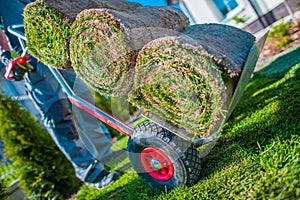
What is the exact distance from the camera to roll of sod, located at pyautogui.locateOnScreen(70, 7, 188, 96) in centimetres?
215

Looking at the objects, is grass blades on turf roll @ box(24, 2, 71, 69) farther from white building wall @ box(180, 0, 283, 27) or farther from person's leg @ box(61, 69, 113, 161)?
white building wall @ box(180, 0, 283, 27)

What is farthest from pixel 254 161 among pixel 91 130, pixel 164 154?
pixel 91 130

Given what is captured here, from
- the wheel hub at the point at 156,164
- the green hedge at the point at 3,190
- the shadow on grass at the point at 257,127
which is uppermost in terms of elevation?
the green hedge at the point at 3,190

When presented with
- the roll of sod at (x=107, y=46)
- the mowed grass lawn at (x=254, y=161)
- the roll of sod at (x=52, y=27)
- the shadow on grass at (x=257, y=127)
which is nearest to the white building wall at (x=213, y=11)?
the shadow on grass at (x=257, y=127)

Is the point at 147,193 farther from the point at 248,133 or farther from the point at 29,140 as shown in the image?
the point at 29,140

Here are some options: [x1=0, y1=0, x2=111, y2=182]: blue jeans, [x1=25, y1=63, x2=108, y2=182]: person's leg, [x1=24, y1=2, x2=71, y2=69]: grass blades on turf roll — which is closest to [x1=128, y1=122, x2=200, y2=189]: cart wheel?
[x1=24, y1=2, x2=71, y2=69]: grass blades on turf roll

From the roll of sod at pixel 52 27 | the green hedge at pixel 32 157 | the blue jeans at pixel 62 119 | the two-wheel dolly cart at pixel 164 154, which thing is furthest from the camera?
the green hedge at pixel 32 157

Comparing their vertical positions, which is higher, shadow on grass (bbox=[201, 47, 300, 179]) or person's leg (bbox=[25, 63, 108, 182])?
person's leg (bbox=[25, 63, 108, 182])

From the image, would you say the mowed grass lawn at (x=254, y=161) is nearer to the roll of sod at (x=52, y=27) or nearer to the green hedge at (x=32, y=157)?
the green hedge at (x=32, y=157)

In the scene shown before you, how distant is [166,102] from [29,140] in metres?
2.97

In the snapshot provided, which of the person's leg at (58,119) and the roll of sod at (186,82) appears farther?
the person's leg at (58,119)

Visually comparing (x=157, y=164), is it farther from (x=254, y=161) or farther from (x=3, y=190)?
(x=3, y=190)

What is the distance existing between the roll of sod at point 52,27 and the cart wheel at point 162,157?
2.90 feet

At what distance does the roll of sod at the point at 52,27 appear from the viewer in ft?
8.04
